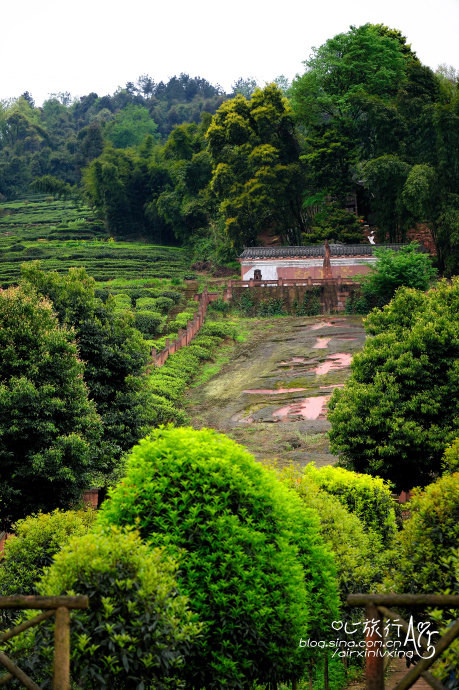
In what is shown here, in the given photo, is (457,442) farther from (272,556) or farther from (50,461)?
(50,461)

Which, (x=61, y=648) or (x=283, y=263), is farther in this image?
(x=283, y=263)

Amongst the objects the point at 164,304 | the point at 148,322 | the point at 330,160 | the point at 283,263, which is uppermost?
the point at 330,160

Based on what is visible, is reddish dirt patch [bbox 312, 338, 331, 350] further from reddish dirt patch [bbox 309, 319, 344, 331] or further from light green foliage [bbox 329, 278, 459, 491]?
light green foliage [bbox 329, 278, 459, 491]

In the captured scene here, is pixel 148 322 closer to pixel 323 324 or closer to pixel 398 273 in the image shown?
pixel 323 324

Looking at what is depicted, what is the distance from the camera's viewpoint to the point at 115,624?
4.69 meters

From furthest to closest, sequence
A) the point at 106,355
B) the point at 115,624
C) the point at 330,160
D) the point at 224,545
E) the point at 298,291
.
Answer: the point at 330,160
the point at 298,291
the point at 106,355
the point at 224,545
the point at 115,624

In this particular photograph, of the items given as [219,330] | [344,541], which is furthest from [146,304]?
[344,541]

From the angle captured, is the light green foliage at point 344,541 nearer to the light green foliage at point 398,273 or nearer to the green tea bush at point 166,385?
the green tea bush at point 166,385

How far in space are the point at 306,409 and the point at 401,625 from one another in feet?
55.8

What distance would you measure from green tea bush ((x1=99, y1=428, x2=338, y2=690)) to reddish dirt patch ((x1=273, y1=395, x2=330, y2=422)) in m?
13.8

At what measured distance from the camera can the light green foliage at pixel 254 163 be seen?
130 ft

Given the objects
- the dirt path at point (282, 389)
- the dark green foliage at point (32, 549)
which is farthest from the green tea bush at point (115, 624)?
the dirt path at point (282, 389)

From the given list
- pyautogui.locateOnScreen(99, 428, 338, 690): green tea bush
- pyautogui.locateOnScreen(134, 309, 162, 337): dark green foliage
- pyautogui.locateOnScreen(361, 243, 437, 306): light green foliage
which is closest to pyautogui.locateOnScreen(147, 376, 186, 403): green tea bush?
pyautogui.locateOnScreen(134, 309, 162, 337): dark green foliage

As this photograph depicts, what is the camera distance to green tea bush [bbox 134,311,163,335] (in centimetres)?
3052
